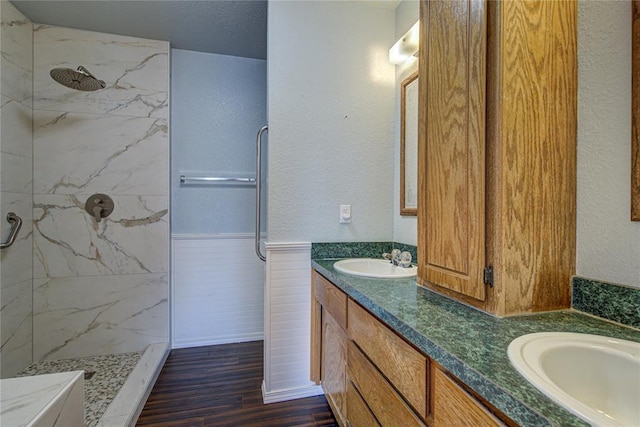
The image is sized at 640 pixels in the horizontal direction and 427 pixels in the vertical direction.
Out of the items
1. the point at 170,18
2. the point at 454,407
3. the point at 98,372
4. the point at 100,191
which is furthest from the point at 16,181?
the point at 454,407

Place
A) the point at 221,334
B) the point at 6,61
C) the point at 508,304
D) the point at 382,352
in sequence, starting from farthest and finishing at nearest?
the point at 221,334
the point at 6,61
the point at 382,352
the point at 508,304

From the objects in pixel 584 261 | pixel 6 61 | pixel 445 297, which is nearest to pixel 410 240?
pixel 445 297

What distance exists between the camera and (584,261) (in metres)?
0.85

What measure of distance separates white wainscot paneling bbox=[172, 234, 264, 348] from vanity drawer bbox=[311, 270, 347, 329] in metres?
1.03

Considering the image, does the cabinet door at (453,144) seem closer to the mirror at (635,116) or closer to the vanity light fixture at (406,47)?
the mirror at (635,116)

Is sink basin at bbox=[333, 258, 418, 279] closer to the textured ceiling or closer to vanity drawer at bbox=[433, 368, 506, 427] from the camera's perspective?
vanity drawer at bbox=[433, 368, 506, 427]

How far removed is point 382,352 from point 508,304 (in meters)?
0.39

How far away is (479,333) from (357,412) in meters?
0.68

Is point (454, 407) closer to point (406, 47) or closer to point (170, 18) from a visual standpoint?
point (406, 47)

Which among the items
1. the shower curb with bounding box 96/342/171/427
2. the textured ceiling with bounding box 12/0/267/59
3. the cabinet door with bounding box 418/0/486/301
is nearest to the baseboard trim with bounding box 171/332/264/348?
the shower curb with bounding box 96/342/171/427

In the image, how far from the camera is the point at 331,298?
56.4 inches

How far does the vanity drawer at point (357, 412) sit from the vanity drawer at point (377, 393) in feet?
0.08

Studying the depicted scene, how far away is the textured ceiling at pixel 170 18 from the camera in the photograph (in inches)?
76.0

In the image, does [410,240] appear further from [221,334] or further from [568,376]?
[221,334]
